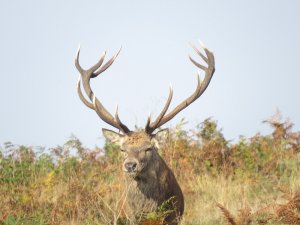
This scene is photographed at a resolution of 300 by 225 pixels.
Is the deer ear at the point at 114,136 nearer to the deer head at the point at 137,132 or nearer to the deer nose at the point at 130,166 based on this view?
the deer head at the point at 137,132

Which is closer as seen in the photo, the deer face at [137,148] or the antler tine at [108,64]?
the deer face at [137,148]

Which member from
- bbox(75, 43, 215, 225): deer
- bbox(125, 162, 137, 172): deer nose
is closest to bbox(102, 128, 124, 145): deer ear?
bbox(75, 43, 215, 225): deer

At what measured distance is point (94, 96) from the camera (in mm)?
7289

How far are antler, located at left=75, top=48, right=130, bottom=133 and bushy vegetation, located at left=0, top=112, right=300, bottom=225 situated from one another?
0.85m

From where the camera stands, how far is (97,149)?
37.2 ft

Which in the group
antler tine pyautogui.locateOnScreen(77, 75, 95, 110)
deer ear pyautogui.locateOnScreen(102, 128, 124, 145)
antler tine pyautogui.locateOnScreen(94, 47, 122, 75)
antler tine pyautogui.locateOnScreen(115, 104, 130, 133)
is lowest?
deer ear pyautogui.locateOnScreen(102, 128, 124, 145)

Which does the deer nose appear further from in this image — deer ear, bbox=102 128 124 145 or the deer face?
deer ear, bbox=102 128 124 145

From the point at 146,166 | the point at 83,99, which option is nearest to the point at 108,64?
the point at 83,99

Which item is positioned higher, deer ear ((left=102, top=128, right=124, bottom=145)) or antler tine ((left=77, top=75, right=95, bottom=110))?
antler tine ((left=77, top=75, right=95, bottom=110))

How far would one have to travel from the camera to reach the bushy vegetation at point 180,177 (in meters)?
7.53

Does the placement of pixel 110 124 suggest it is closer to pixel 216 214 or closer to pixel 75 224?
pixel 75 224

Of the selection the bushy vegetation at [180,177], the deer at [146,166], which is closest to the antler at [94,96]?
the deer at [146,166]

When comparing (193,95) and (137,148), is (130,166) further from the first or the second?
(193,95)

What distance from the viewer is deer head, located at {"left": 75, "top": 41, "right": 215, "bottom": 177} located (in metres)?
6.81
